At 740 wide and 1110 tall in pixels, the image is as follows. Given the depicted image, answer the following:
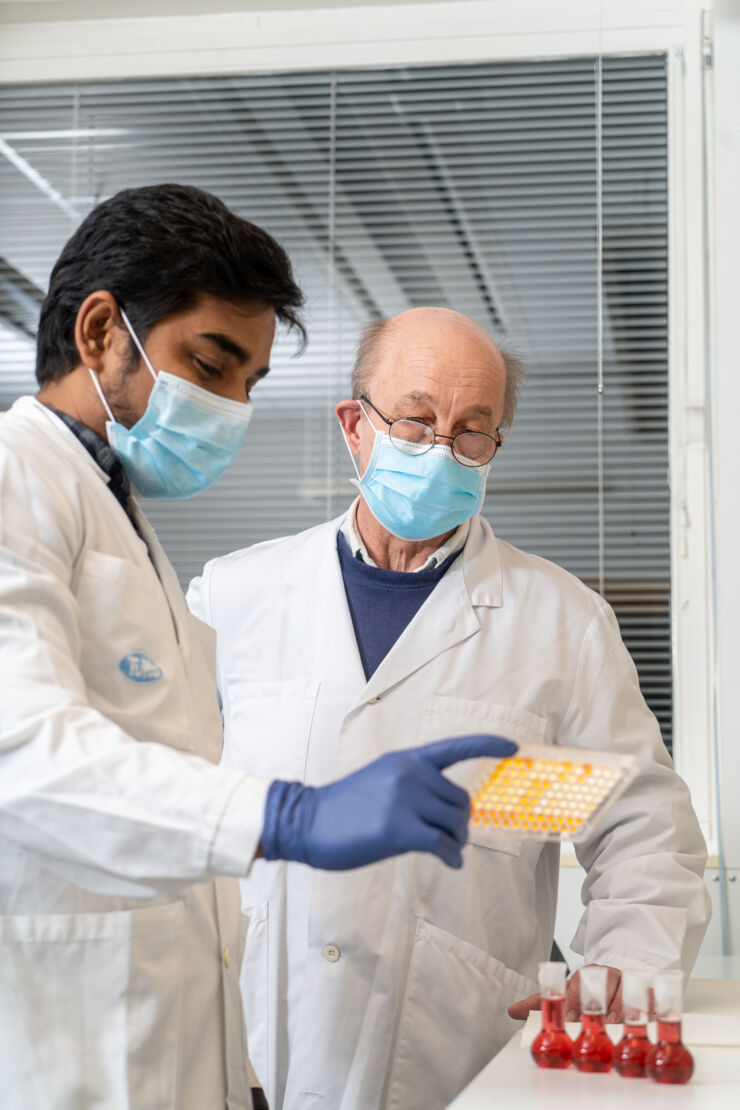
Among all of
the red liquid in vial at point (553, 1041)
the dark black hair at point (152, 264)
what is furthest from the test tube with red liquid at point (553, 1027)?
the dark black hair at point (152, 264)

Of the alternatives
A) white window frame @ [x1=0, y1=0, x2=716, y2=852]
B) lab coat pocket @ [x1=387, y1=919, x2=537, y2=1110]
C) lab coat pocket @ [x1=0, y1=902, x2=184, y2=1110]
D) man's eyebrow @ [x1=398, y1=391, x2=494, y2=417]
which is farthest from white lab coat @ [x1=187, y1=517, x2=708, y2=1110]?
white window frame @ [x1=0, y1=0, x2=716, y2=852]

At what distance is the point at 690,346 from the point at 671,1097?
187cm

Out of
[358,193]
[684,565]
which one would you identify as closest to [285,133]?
[358,193]

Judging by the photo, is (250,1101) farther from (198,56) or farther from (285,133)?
(198,56)

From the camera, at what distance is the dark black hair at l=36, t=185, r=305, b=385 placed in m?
1.25

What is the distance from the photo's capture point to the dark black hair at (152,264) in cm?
125

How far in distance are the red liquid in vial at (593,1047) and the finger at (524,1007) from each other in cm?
29

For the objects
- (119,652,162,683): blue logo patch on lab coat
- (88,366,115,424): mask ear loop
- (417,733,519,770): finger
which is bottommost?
(417,733,519,770): finger

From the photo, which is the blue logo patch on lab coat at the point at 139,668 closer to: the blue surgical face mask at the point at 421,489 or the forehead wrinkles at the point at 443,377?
the blue surgical face mask at the point at 421,489

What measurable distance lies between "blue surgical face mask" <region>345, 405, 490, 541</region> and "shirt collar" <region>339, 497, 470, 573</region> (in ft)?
0.24

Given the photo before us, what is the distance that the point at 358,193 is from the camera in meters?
2.78

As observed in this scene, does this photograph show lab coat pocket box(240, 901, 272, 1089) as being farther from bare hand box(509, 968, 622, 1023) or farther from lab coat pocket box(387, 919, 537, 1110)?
bare hand box(509, 968, 622, 1023)

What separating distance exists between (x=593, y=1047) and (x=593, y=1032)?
0.02m

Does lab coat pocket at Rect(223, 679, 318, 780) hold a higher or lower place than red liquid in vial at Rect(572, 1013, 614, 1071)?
higher
